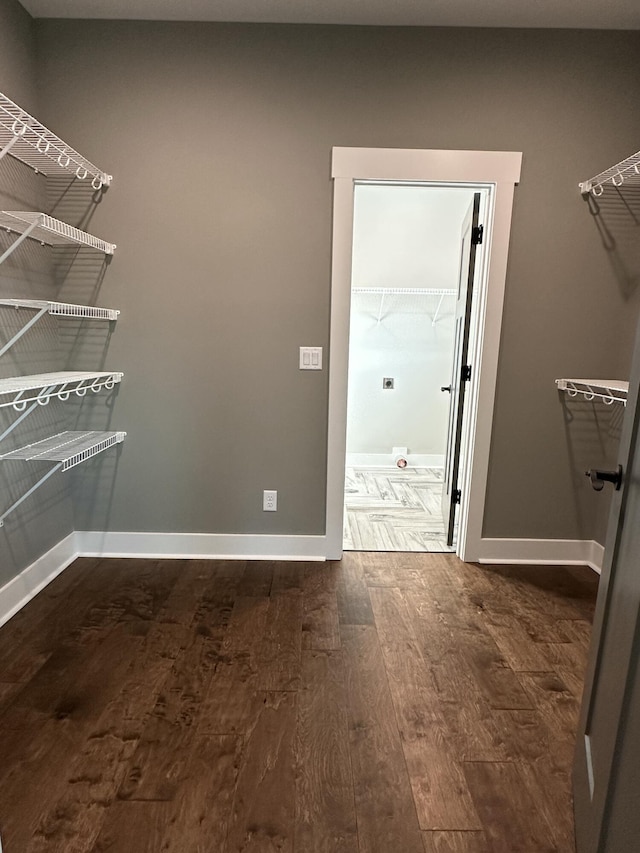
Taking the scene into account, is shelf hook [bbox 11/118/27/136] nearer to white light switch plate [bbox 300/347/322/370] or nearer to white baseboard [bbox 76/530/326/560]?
white light switch plate [bbox 300/347/322/370]

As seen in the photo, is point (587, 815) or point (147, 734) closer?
point (587, 815)

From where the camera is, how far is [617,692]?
104cm

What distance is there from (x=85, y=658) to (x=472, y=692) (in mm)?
1429

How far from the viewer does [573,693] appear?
1.76m

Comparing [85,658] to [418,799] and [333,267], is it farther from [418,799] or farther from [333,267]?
[333,267]

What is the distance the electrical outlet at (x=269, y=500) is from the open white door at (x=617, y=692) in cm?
172

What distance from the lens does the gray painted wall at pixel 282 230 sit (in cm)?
231

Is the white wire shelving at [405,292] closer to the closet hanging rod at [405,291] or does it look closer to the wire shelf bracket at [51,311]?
the closet hanging rod at [405,291]

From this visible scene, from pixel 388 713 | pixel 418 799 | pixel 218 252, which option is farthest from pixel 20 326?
pixel 418 799

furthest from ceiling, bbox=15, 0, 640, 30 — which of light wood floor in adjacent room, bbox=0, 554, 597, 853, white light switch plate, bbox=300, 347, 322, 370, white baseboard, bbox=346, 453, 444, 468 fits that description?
white baseboard, bbox=346, 453, 444, 468

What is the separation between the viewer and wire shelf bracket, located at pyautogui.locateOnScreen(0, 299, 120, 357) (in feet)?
6.06

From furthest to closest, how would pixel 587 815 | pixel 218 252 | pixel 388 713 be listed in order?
pixel 218 252
pixel 388 713
pixel 587 815

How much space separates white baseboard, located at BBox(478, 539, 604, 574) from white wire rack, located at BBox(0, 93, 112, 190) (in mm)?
2659

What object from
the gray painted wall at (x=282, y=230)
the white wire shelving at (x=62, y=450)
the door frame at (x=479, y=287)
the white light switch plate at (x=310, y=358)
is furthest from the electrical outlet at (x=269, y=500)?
the white wire shelving at (x=62, y=450)
